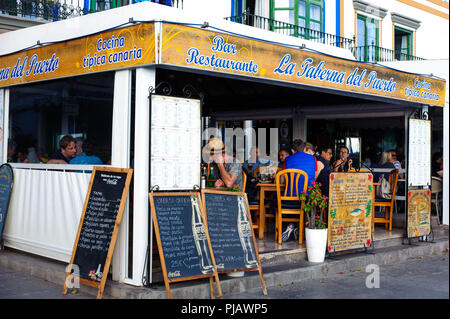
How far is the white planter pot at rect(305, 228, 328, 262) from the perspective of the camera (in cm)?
746

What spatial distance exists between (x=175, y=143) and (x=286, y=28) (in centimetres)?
1021

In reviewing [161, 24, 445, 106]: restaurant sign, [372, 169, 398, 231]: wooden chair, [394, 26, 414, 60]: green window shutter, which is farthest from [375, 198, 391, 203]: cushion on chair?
[394, 26, 414, 60]: green window shutter

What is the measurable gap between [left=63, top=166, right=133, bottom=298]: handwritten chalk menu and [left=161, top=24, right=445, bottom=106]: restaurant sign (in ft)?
4.47

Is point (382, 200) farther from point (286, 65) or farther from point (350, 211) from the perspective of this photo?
point (286, 65)

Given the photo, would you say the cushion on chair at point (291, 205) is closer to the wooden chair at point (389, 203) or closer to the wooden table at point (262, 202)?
the wooden table at point (262, 202)

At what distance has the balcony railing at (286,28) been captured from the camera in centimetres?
1532

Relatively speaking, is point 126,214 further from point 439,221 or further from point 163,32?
point 439,221

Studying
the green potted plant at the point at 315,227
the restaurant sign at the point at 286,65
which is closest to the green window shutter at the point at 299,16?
the restaurant sign at the point at 286,65

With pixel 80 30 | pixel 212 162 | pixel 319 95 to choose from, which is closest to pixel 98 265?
pixel 212 162

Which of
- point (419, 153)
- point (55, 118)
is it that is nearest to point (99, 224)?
point (419, 153)

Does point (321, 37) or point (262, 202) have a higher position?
point (321, 37)

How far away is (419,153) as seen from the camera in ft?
31.1

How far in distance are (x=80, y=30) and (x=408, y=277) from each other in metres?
5.22

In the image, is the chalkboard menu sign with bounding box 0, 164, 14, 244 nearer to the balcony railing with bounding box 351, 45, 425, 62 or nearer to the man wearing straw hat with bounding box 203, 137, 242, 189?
the man wearing straw hat with bounding box 203, 137, 242, 189
